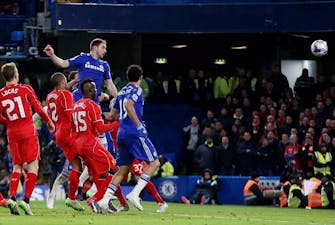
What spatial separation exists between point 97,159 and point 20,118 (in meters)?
1.34

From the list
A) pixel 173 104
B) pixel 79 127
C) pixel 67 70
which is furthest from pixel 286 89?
pixel 79 127

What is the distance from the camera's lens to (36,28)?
31.5m

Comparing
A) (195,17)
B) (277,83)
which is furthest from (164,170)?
(277,83)

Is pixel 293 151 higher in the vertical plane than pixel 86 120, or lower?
lower

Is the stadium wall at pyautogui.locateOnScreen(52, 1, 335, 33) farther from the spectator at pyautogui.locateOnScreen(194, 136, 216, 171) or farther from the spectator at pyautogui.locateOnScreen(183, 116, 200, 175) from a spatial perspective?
the spectator at pyautogui.locateOnScreen(194, 136, 216, 171)

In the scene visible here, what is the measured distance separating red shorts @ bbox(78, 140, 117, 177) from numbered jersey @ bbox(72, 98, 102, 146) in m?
0.11

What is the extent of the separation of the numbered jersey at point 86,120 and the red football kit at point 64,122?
298mm

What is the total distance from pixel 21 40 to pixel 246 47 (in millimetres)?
8573

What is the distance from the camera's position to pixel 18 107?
55.7 feet

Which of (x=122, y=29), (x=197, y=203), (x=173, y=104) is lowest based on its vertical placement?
(x=197, y=203)

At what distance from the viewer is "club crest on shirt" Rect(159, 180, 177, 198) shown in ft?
97.0

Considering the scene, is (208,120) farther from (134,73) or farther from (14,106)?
(14,106)

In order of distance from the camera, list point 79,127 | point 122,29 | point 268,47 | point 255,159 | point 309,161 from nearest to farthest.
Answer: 1. point 79,127
2. point 309,161
3. point 255,159
4. point 122,29
5. point 268,47

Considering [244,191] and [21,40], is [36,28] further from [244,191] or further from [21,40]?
[244,191]
